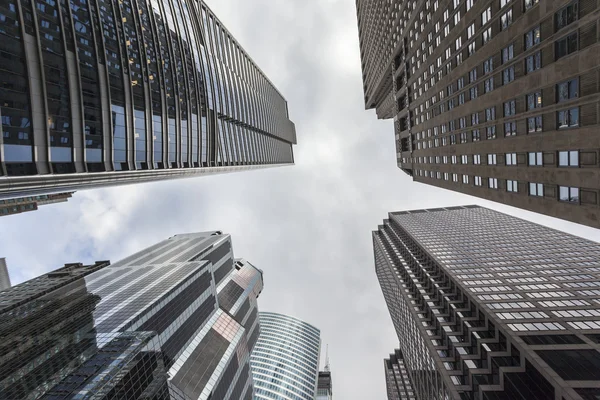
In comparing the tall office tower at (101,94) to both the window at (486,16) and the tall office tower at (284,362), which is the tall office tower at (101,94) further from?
the tall office tower at (284,362)

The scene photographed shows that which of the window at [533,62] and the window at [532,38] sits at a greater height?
the window at [532,38]

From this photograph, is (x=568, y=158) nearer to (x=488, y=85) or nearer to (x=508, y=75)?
(x=508, y=75)

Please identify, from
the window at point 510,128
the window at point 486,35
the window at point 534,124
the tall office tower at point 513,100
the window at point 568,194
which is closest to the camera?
the tall office tower at point 513,100

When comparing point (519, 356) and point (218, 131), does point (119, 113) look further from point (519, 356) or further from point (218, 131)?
point (519, 356)

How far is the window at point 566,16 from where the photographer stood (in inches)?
939

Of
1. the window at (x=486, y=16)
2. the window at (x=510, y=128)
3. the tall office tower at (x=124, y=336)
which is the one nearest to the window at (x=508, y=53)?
the window at (x=486, y=16)

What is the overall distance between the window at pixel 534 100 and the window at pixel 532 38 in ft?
14.5

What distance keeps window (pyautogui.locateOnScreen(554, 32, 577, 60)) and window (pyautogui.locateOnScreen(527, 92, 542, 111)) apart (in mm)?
3533

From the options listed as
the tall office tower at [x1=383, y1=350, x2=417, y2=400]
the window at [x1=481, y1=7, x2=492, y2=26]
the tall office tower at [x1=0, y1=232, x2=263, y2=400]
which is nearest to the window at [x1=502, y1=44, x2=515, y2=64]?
the window at [x1=481, y1=7, x2=492, y2=26]

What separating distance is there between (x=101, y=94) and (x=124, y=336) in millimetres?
41923

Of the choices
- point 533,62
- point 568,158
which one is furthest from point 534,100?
point 568,158

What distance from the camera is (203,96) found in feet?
209

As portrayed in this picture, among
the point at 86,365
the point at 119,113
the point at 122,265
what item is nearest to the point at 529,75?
the point at 119,113

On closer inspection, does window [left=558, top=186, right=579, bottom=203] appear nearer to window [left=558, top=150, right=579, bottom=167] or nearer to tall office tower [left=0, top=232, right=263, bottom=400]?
window [left=558, top=150, right=579, bottom=167]
